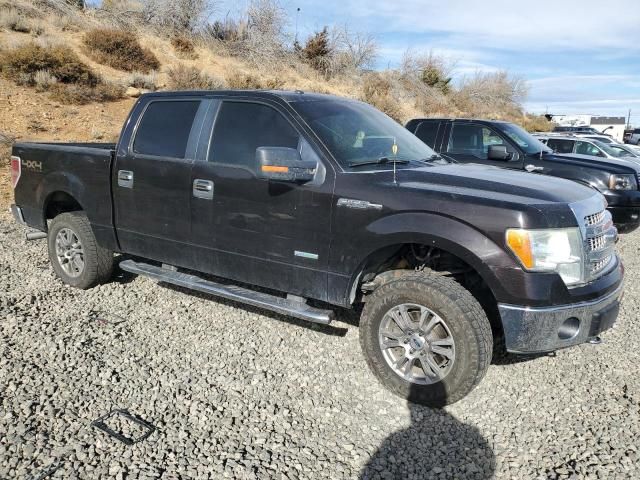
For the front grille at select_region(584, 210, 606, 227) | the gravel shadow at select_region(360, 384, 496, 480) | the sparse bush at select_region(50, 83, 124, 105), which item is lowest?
the gravel shadow at select_region(360, 384, 496, 480)

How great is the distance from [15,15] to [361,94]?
16665mm

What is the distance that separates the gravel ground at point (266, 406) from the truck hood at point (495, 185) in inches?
55.3

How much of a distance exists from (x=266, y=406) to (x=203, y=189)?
183cm

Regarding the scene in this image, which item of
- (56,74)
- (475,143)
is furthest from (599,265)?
(56,74)

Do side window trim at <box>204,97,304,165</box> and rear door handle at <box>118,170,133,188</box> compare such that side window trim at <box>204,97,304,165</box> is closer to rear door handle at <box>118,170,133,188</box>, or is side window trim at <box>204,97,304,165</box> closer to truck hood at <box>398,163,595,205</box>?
rear door handle at <box>118,170,133,188</box>

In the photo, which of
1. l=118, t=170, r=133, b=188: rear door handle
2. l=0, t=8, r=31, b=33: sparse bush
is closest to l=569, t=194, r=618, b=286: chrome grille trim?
l=118, t=170, r=133, b=188: rear door handle

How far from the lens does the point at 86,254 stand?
17.0 ft

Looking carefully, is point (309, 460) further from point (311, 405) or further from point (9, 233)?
point (9, 233)

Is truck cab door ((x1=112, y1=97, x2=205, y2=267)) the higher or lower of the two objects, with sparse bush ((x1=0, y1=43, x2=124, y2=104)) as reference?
lower

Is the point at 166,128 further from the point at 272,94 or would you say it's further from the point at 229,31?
the point at 229,31

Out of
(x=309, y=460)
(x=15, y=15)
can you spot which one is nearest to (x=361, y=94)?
(x=15, y=15)

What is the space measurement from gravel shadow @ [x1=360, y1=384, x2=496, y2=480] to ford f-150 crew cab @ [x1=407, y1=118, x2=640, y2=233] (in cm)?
566

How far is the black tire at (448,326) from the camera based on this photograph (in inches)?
128

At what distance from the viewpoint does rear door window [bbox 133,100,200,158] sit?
4500 mm
